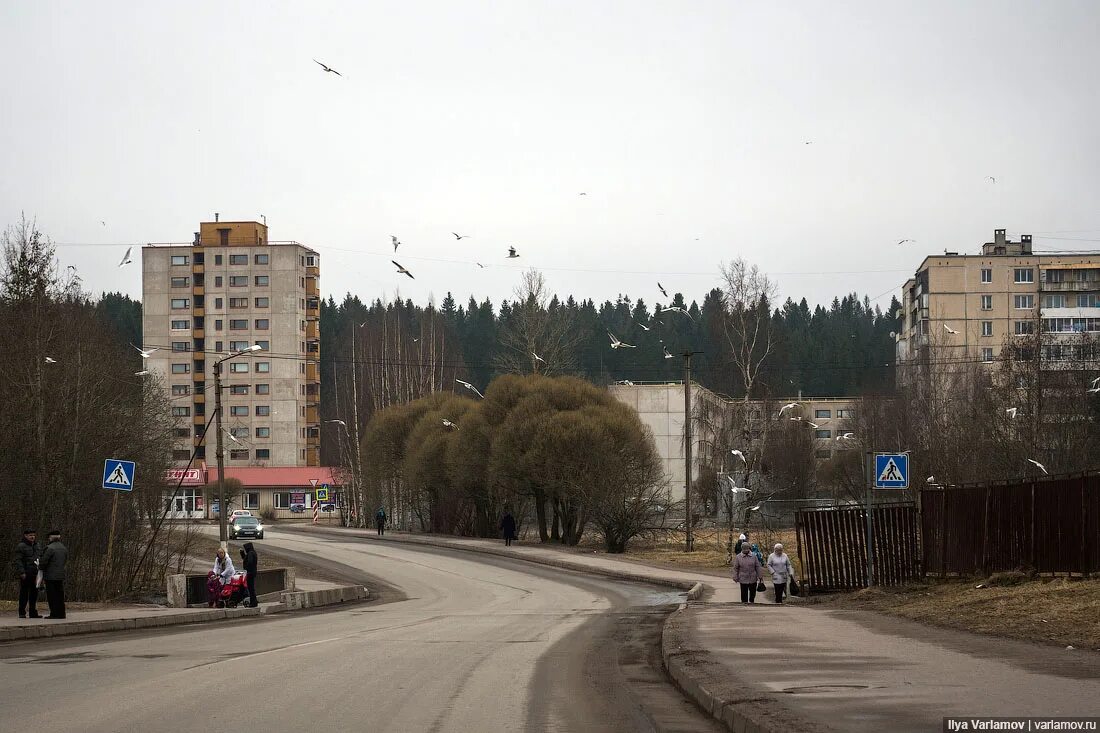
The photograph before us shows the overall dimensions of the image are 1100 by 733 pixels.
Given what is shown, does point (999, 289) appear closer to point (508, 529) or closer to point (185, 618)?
point (508, 529)

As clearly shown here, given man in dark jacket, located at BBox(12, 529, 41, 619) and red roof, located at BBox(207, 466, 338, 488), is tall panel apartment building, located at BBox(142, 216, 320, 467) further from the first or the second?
man in dark jacket, located at BBox(12, 529, 41, 619)

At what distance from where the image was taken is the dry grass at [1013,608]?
567 inches

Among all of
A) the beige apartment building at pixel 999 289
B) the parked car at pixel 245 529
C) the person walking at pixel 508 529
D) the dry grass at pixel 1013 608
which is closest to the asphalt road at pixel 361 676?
the dry grass at pixel 1013 608

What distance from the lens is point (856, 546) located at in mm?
25547

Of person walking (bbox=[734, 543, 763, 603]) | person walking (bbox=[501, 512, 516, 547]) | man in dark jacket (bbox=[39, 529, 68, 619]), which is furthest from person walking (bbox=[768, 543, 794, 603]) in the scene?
person walking (bbox=[501, 512, 516, 547])

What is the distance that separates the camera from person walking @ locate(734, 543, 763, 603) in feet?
86.3

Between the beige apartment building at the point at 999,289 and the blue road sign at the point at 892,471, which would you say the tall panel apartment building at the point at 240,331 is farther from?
the blue road sign at the point at 892,471

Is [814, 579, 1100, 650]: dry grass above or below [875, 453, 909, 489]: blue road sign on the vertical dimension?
below

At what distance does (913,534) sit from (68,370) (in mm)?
21858

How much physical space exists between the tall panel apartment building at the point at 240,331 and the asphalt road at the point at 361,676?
99427 mm

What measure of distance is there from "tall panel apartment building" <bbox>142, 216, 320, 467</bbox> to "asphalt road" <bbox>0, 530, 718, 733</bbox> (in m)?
99.4

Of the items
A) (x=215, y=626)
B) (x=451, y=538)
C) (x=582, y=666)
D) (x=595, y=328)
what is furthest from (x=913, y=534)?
(x=595, y=328)

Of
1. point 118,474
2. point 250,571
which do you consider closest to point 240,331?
point 250,571

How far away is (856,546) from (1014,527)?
5.09 m
